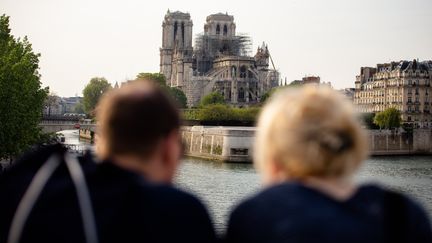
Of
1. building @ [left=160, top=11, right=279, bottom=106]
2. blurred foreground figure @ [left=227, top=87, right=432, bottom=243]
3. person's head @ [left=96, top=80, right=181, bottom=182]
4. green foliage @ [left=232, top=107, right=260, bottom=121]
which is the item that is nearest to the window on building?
building @ [left=160, top=11, right=279, bottom=106]

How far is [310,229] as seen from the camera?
7.85 feet

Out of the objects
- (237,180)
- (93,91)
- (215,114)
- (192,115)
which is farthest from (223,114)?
(93,91)

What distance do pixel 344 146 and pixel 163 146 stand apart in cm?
68

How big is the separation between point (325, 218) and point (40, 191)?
3.38 ft

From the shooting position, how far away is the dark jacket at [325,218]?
2416 millimetres

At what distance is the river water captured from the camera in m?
28.2

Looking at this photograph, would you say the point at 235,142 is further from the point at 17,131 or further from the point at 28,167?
the point at 28,167

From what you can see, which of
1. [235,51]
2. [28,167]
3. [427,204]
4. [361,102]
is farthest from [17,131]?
[235,51]

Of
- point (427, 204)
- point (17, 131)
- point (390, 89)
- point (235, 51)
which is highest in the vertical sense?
point (235, 51)

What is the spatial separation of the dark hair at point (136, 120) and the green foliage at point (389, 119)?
76159 mm

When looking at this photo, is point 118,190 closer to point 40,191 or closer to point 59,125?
point 40,191

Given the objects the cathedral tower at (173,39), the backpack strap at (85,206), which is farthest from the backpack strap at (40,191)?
the cathedral tower at (173,39)

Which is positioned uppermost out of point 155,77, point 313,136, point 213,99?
point 155,77

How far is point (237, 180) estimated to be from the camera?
3825cm
